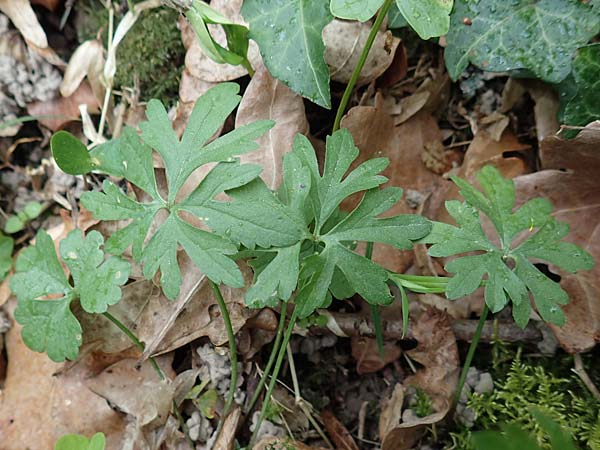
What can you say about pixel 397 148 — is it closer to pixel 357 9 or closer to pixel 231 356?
pixel 357 9

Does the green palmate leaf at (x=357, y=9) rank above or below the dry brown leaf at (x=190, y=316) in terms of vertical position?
above

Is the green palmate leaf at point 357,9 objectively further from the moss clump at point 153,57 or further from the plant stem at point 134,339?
the plant stem at point 134,339

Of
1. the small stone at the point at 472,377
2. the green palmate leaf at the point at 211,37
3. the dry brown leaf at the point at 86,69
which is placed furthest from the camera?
the dry brown leaf at the point at 86,69

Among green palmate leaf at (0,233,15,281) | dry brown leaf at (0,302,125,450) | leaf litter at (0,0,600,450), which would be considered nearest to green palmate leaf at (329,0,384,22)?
leaf litter at (0,0,600,450)

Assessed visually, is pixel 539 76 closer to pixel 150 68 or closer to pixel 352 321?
pixel 352 321

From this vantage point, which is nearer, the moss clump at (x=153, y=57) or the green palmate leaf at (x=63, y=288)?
the green palmate leaf at (x=63, y=288)

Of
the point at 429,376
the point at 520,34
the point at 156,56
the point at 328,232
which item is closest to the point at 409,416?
the point at 429,376

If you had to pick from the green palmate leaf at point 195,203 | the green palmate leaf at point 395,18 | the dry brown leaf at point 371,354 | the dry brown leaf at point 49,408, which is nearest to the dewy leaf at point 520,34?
the green palmate leaf at point 395,18
